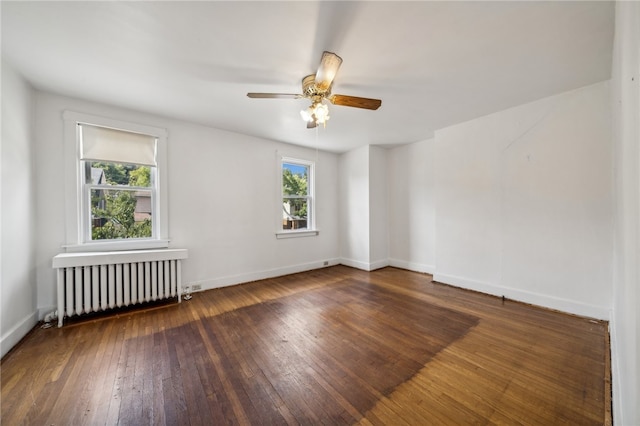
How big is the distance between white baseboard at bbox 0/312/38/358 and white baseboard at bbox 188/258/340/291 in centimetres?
140

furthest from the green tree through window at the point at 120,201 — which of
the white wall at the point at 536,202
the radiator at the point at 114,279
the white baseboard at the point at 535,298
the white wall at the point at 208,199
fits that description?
the white baseboard at the point at 535,298

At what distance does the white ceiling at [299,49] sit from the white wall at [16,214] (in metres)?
Result: 0.32

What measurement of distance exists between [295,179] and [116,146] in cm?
281

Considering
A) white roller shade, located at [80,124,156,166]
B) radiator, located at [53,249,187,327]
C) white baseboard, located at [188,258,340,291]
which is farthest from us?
white baseboard, located at [188,258,340,291]

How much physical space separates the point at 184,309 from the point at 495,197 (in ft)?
14.7

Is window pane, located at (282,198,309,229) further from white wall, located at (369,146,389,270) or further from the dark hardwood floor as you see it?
the dark hardwood floor

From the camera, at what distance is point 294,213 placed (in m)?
4.77

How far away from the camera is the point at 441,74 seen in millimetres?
2217

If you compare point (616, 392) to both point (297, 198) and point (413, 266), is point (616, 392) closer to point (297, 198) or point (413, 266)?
point (413, 266)

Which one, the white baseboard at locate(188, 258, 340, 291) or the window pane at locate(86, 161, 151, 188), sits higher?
the window pane at locate(86, 161, 151, 188)

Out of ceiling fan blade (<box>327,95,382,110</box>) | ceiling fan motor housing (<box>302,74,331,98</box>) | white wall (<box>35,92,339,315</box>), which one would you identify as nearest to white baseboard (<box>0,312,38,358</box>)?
white wall (<box>35,92,339,315</box>)

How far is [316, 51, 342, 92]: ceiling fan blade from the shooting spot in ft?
5.49

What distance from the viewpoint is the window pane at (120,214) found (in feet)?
9.41

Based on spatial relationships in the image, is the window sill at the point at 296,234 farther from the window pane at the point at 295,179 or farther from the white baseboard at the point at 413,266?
the white baseboard at the point at 413,266
